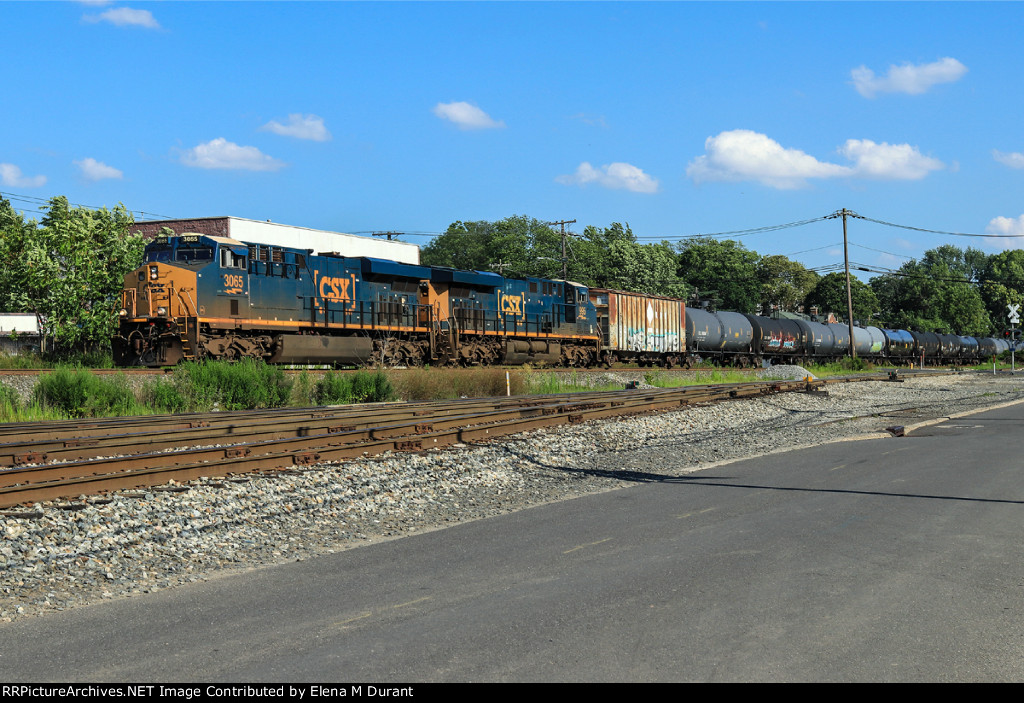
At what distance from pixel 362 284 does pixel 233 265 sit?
194 inches

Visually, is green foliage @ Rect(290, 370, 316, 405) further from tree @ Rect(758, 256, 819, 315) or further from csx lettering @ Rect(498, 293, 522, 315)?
tree @ Rect(758, 256, 819, 315)

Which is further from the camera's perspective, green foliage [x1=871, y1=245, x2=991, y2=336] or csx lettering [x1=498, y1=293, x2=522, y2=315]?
green foliage [x1=871, y1=245, x2=991, y2=336]

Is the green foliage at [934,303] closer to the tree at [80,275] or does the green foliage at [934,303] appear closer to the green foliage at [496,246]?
the green foliage at [496,246]

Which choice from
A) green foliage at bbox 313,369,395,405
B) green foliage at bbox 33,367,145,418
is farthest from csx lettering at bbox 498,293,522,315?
green foliage at bbox 33,367,145,418

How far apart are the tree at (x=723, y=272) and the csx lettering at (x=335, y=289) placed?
86.6 meters

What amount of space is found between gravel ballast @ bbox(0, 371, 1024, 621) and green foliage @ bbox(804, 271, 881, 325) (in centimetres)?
10892

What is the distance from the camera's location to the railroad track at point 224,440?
9430 millimetres

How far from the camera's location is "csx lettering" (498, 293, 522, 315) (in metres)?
33.5

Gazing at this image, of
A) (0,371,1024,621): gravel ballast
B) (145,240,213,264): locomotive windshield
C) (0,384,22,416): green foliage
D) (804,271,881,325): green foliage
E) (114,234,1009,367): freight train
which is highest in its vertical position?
(804,271,881,325): green foliage

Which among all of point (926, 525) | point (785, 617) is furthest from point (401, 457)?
point (785, 617)


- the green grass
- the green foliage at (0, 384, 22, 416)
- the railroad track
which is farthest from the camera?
the green grass

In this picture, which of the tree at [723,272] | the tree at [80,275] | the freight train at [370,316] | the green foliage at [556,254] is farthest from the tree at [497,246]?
the tree at [80,275]

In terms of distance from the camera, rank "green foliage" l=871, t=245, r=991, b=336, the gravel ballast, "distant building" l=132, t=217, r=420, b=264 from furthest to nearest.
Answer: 1. "green foliage" l=871, t=245, r=991, b=336
2. "distant building" l=132, t=217, r=420, b=264
3. the gravel ballast

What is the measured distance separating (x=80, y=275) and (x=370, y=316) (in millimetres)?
12884
